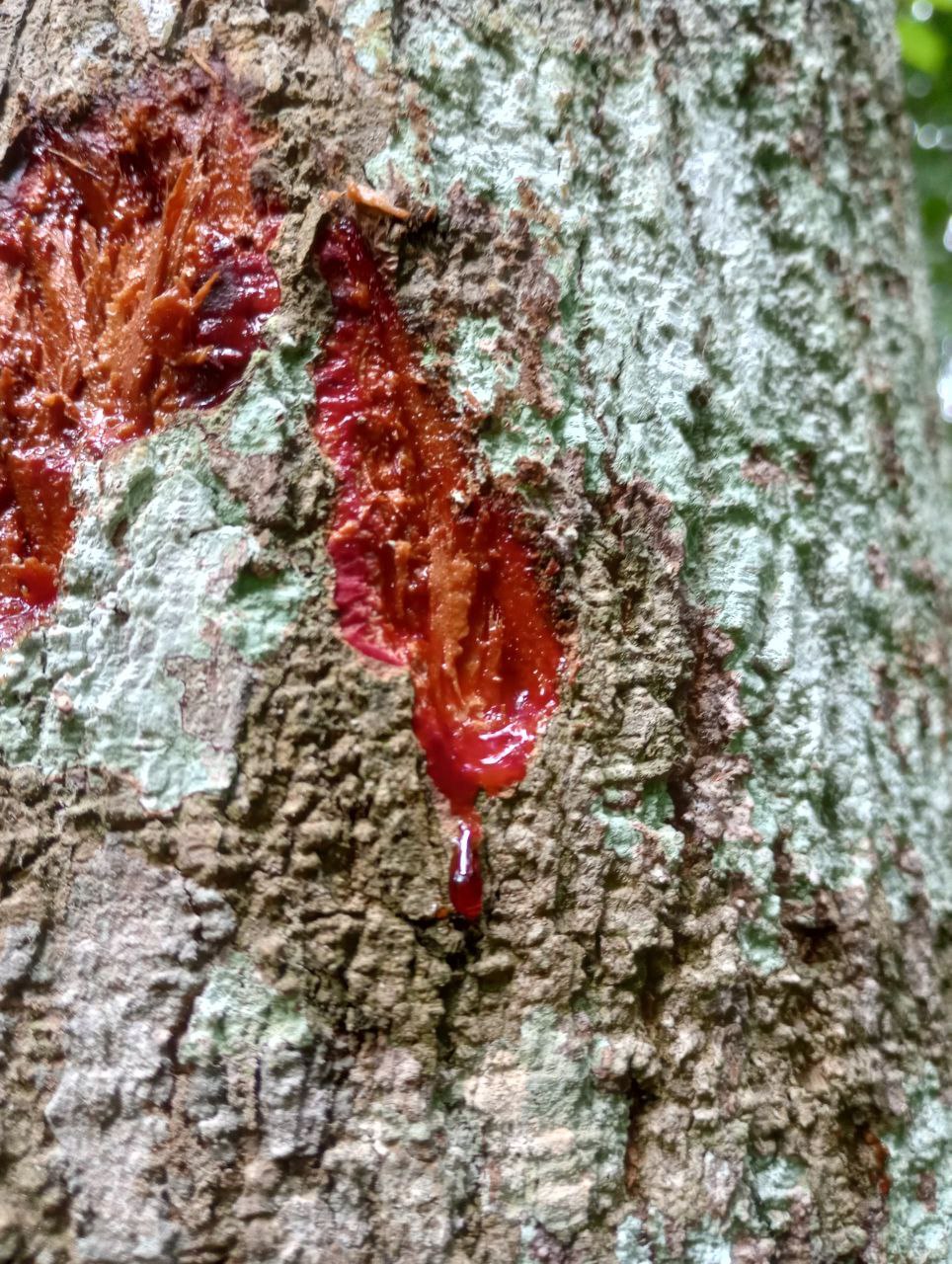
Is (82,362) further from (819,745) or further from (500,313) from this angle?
(819,745)

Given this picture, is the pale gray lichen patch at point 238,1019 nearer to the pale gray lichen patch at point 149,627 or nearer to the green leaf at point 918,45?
the pale gray lichen patch at point 149,627

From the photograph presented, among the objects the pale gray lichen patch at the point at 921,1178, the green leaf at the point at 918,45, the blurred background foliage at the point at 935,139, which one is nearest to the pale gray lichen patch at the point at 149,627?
the pale gray lichen patch at the point at 921,1178

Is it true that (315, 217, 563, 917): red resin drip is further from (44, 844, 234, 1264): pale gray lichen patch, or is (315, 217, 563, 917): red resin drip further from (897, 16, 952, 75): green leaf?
(897, 16, 952, 75): green leaf

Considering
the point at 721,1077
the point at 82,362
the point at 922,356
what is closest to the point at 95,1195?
the point at 721,1077

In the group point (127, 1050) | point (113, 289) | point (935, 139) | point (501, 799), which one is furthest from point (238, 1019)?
point (935, 139)

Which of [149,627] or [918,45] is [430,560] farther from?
[918,45]

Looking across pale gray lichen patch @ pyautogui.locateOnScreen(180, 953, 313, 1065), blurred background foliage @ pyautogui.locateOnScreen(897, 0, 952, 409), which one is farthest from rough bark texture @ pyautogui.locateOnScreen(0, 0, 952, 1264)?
blurred background foliage @ pyautogui.locateOnScreen(897, 0, 952, 409)
